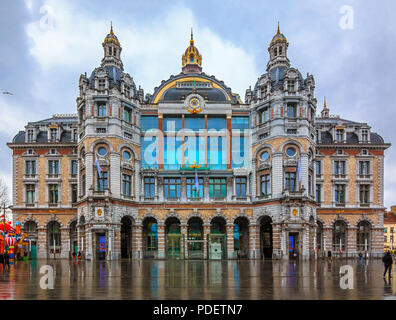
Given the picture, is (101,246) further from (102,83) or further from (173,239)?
(102,83)

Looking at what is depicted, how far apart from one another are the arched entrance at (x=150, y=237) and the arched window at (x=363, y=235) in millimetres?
35990

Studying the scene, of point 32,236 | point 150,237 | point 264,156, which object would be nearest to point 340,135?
point 264,156

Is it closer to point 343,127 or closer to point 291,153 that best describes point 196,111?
point 291,153

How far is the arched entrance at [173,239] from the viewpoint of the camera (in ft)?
204

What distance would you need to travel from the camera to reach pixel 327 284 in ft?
78.8

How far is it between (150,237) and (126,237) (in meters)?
3.88

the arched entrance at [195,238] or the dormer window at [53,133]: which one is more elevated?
the dormer window at [53,133]

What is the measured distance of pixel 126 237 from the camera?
64.1 m

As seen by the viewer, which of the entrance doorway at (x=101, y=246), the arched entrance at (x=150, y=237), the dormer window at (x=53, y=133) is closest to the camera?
the entrance doorway at (x=101, y=246)

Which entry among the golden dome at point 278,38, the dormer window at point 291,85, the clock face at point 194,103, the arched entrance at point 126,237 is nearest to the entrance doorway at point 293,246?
the dormer window at point 291,85

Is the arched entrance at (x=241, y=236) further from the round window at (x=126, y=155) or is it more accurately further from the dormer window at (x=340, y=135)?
the dormer window at (x=340, y=135)

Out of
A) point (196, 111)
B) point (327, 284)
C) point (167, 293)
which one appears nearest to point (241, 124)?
point (196, 111)
